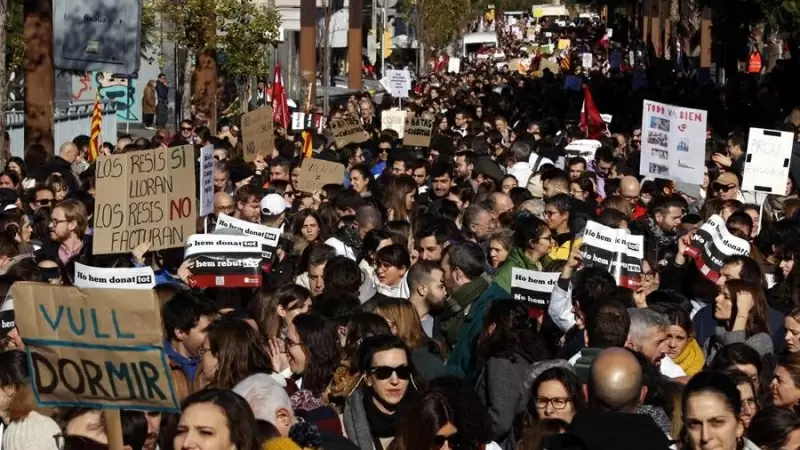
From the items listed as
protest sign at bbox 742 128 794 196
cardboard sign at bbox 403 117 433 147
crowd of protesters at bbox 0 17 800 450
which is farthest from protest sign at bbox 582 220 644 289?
cardboard sign at bbox 403 117 433 147

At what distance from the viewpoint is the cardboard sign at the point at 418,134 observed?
21.9 meters

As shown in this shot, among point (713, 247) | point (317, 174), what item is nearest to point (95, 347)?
point (713, 247)

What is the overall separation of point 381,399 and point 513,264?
384 centimetres

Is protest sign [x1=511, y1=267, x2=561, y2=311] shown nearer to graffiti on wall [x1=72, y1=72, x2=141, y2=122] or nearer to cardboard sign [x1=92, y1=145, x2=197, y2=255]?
cardboard sign [x1=92, y1=145, x2=197, y2=255]

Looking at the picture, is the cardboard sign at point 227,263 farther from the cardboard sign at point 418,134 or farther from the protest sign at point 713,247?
the cardboard sign at point 418,134

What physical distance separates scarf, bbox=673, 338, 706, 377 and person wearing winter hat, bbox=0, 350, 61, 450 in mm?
3266

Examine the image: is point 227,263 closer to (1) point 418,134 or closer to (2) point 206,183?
(2) point 206,183

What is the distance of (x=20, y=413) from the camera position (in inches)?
276

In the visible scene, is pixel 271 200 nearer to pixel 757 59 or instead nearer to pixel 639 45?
pixel 757 59

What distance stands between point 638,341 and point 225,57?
28014mm

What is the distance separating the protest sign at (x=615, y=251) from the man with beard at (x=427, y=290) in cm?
107

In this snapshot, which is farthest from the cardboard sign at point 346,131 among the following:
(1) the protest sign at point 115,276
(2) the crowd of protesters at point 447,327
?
(1) the protest sign at point 115,276

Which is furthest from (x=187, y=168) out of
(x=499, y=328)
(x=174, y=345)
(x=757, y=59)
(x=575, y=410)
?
(x=757, y=59)

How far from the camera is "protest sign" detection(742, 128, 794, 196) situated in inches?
616
